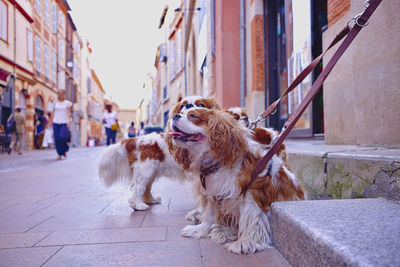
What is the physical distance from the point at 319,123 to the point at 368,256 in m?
4.30

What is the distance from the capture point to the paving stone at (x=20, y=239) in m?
2.02

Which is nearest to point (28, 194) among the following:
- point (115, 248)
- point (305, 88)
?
point (115, 248)

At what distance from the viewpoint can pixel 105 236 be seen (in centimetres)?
216

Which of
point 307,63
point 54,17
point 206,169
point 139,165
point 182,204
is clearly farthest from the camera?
point 54,17

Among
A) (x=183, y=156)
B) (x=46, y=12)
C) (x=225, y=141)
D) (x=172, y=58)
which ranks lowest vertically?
(x=183, y=156)

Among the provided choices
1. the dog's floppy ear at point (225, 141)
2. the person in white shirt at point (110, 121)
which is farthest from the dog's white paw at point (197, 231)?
the person in white shirt at point (110, 121)

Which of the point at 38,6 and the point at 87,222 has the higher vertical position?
the point at 38,6

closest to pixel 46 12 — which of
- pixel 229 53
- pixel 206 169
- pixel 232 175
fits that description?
pixel 229 53

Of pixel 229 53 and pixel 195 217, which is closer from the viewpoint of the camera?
pixel 195 217

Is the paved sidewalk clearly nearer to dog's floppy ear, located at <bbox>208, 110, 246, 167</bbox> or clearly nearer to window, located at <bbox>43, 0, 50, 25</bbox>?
dog's floppy ear, located at <bbox>208, 110, 246, 167</bbox>

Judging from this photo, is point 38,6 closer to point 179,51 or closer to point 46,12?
point 46,12

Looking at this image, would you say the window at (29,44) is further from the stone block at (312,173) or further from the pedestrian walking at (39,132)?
Answer: the stone block at (312,173)

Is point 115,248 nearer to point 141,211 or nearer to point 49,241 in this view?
point 49,241

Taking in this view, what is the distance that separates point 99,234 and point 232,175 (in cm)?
104
